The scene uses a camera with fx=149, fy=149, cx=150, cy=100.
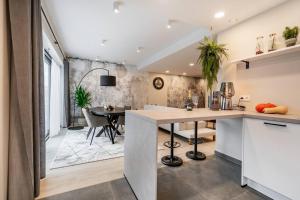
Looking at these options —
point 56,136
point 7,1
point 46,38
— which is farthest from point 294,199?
point 56,136

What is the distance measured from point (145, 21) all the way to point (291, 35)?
2188 millimetres

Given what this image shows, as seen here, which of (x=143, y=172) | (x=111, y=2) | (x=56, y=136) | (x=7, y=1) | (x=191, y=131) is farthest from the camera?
(x=56, y=136)

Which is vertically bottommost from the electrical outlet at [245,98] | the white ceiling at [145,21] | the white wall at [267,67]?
the electrical outlet at [245,98]

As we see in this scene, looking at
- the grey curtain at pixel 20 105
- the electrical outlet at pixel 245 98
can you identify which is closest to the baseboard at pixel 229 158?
the electrical outlet at pixel 245 98

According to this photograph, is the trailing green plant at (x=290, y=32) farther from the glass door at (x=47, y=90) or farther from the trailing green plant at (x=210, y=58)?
the glass door at (x=47, y=90)

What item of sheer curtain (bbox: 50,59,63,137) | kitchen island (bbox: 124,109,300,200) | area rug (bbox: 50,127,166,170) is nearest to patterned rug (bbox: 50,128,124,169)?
area rug (bbox: 50,127,166,170)

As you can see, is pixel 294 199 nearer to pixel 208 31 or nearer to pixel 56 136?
pixel 208 31

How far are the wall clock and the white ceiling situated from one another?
3.10 meters

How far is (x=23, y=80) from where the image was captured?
1406mm

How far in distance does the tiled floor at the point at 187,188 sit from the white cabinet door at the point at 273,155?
285 millimetres

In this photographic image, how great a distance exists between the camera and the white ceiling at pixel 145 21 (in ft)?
7.23

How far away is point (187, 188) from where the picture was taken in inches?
74.1

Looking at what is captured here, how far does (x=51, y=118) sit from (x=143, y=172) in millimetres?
3804

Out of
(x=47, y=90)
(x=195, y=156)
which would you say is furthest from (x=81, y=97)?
(x=195, y=156)
